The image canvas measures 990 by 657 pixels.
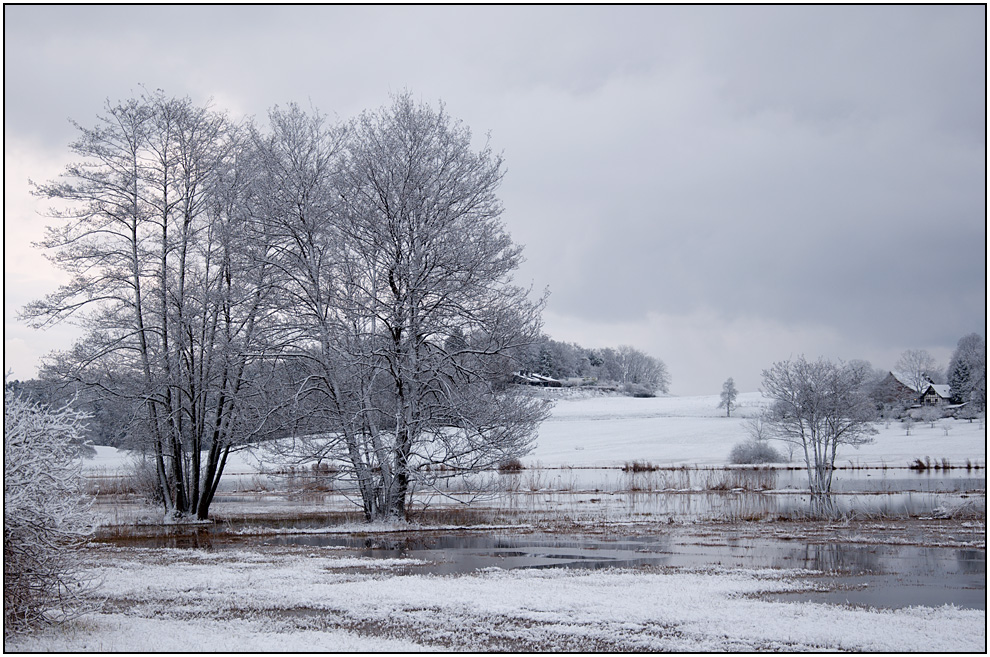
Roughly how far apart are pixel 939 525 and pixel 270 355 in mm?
18465

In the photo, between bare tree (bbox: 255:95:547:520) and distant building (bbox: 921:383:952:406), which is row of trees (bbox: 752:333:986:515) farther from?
distant building (bbox: 921:383:952:406)

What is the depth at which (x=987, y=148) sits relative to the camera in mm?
9828

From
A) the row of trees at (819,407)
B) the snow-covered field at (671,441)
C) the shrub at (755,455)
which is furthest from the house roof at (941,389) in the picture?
the row of trees at (819,407)

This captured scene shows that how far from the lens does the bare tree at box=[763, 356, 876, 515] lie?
34.1m

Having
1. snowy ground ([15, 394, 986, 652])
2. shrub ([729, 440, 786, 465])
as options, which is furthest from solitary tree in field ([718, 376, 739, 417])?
snowy ground ([15, 394, 986, 652])

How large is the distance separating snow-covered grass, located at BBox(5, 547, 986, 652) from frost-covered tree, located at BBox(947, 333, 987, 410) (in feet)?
166

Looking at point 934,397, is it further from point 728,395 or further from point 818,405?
point 818,405

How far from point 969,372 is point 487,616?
72509 mm

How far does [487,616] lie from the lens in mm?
9172

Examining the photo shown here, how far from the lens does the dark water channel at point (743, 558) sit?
11031mm

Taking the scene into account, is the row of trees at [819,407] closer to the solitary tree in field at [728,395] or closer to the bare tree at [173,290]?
the bare tree at [173,290]

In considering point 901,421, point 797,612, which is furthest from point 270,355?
point 901,421

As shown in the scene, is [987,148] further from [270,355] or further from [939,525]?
[270,355]

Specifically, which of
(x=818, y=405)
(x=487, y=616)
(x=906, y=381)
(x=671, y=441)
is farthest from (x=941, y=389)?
(x=487, y=616)
